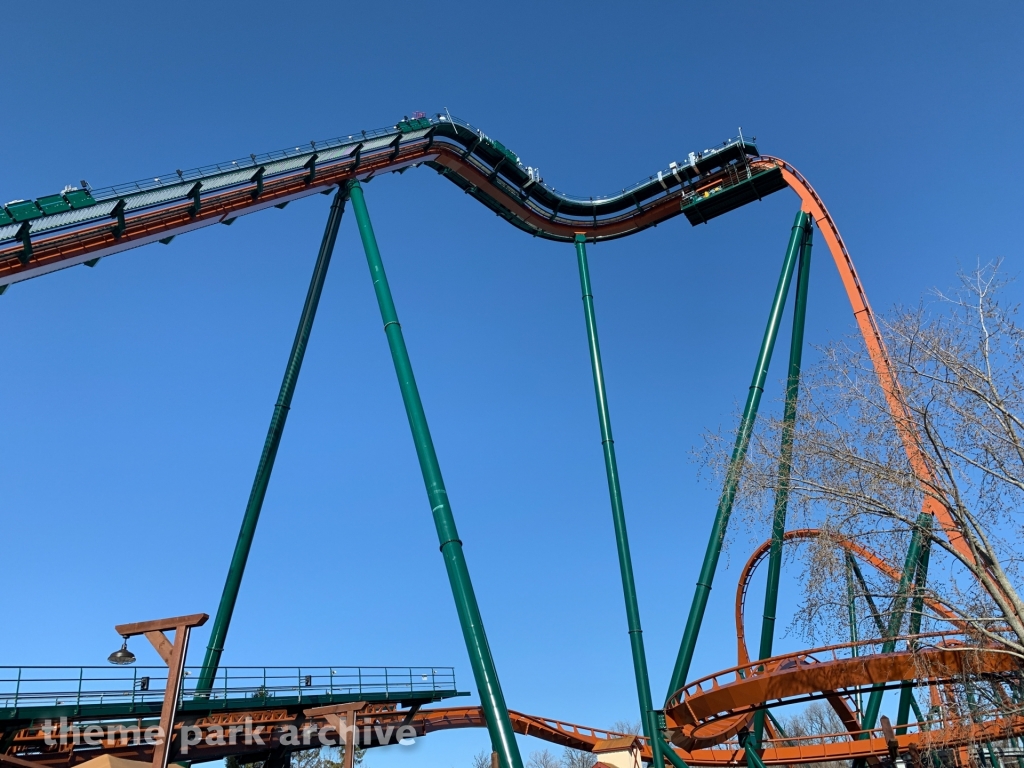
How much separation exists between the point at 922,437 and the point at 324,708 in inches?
377

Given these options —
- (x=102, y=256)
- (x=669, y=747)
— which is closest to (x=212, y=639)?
(x=102, y=256)

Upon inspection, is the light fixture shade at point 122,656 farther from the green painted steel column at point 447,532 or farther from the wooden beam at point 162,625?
the green painted steel column at point 447,532

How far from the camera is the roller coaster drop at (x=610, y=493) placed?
35.7 ft

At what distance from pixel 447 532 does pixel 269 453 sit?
4.93m

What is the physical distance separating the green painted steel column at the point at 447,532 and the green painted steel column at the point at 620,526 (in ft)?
15.2

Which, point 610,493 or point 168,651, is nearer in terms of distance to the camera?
point 168,651

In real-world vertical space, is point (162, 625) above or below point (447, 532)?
below

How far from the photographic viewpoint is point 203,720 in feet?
39.2

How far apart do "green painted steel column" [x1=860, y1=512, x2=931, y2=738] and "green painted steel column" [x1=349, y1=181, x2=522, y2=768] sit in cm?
497

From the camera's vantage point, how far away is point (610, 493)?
58.3ft

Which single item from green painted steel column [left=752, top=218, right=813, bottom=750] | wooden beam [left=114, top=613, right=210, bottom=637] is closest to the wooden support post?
wooden beam [left=114, top=613, right=210, bottom=637]

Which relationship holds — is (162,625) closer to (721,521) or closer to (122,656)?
(122,656)

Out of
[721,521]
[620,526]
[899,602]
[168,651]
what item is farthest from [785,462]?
[168,651]

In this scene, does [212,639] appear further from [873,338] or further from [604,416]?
[873,338]
